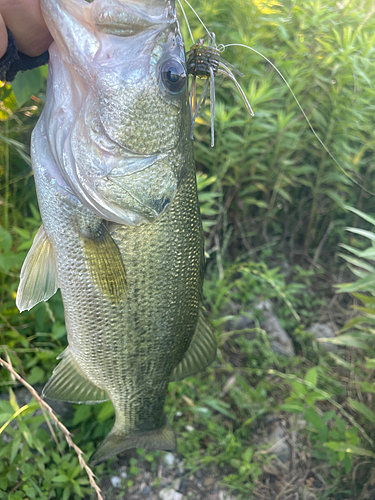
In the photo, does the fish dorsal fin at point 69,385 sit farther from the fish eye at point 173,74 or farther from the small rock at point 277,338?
the small rock at point 277,338

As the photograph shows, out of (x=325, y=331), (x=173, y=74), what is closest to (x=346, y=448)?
(x=325, y=331)

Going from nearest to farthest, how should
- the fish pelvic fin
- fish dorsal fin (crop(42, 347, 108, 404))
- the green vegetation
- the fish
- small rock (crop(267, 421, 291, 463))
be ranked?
the fish < fish dorsal fin (crop(42, 347, 108, 404)) < the fish pelvic fin < the green vegetation < small rock (crop(267, 421, 291, 463))

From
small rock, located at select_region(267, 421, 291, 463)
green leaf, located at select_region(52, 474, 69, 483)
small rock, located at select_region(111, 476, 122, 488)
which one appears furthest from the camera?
small rock, located at select_region(267, 421, 291, 463)

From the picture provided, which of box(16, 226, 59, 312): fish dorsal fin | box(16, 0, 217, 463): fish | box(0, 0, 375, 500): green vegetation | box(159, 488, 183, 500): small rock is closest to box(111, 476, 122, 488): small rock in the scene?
box(0, 0, 375, 500): green vegetation

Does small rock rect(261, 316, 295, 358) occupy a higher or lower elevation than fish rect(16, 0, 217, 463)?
lower

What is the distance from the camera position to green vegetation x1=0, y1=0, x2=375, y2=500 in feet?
5.21

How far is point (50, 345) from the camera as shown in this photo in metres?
1.79

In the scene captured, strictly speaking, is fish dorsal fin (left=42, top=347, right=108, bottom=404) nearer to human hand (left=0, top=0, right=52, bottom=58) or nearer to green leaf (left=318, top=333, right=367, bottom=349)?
human hand (left=0, top=0, right=52, bottom=58)

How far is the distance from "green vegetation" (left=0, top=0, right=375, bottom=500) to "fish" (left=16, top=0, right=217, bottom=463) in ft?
1.39

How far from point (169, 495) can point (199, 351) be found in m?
1.02

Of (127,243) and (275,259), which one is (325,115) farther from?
(127,243)

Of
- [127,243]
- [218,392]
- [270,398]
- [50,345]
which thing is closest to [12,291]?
[50,345]

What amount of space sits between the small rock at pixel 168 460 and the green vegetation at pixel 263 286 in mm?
69

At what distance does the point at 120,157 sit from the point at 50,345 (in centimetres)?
131
